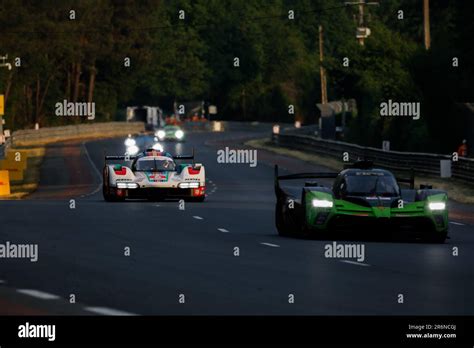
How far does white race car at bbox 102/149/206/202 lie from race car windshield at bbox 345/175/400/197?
1395cm

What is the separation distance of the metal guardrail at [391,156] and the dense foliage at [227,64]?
2.17 meters

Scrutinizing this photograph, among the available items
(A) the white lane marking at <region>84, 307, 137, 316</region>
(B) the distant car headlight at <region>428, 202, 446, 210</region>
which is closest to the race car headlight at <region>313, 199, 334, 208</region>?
(B) the distant car headlight at <region>428, 202, 446, 210</region>

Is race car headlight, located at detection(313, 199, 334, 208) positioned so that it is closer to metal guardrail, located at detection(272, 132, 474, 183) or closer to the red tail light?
metal guardrail, located at detection(272, 132, 474, 183)

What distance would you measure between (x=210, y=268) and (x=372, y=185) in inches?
277

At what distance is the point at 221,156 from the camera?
261 feet

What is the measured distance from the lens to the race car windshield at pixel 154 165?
3888 cm

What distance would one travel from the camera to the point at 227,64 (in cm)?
18512

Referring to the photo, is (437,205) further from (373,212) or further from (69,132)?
(69,132)

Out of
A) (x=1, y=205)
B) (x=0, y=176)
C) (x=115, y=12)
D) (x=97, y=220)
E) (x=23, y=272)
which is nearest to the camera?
(x=23, y=272)

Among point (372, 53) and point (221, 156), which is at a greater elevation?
point (372, 53)

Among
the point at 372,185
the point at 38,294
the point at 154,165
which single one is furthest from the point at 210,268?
the point at 154,165

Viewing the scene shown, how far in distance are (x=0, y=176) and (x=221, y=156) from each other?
92.9 ft
